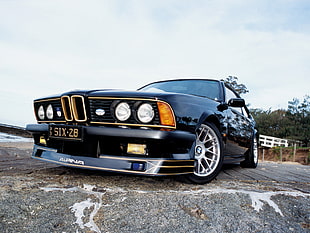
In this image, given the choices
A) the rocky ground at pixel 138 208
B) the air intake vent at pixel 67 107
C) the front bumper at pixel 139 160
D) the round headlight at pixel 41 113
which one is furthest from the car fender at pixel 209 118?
the round headlight at pixel 41 113

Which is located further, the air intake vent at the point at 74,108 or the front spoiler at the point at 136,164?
the air intake vent at the point at 74,108

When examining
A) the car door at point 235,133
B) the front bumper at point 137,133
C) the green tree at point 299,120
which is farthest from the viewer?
the green tree at point 299,120

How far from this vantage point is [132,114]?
6.27 ft

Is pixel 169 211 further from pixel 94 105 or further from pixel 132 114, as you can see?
pixel 94 105

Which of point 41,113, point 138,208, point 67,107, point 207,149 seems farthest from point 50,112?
point 207,149

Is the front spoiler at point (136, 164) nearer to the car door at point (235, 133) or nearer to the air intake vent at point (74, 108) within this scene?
the air intake vent at point (74, 108)

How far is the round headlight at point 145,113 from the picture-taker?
189 cm

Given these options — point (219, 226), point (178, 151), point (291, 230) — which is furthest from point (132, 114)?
point (291, 230)

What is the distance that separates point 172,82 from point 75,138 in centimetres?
176

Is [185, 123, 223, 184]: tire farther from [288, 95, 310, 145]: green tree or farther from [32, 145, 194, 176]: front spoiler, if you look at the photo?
[288, 95, 310, 145]: green tree

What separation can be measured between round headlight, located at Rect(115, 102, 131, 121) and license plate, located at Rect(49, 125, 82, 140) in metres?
0.32

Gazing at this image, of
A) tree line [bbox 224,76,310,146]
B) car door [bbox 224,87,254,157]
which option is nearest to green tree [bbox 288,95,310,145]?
tree line [bbox 224,76,310,146]

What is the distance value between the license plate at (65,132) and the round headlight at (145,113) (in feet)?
1.64

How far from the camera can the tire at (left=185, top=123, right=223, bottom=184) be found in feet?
7.70
